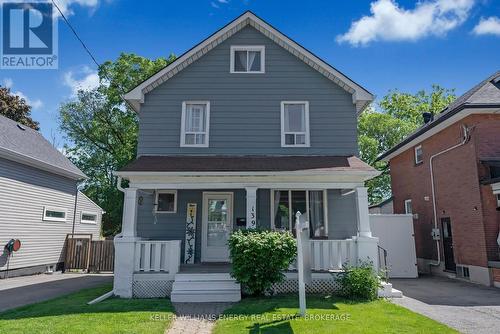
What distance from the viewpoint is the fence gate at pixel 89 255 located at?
1523 centimetres

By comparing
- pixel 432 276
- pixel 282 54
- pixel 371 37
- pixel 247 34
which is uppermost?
pixel 371 37

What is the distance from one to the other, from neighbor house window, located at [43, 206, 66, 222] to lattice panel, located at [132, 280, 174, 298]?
8.76 metres

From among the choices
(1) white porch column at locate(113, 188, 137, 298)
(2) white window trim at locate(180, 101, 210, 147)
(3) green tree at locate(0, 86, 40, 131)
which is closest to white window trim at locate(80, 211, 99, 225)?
(2) white window trim at locate(180, 101, 210, 147)

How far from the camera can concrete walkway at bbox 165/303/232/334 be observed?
594 centimetres

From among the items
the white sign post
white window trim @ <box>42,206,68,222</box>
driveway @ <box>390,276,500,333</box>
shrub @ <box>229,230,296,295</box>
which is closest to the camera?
driveway @ <box>390,276,500,333</box>

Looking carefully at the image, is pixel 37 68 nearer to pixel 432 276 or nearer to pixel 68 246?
pixel 68 246

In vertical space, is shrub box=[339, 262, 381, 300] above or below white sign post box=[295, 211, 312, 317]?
below

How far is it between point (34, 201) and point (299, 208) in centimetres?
1121

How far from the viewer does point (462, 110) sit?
10914 mm

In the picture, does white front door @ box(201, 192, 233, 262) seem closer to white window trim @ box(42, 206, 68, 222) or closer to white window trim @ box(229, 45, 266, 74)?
white window trim @ box(229, 45, 266, 74)

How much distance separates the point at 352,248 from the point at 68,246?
1343 centimetres

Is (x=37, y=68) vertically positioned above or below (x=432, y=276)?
above

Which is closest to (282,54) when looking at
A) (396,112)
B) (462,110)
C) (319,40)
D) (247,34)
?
(247,34)

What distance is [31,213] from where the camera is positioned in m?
14.0
